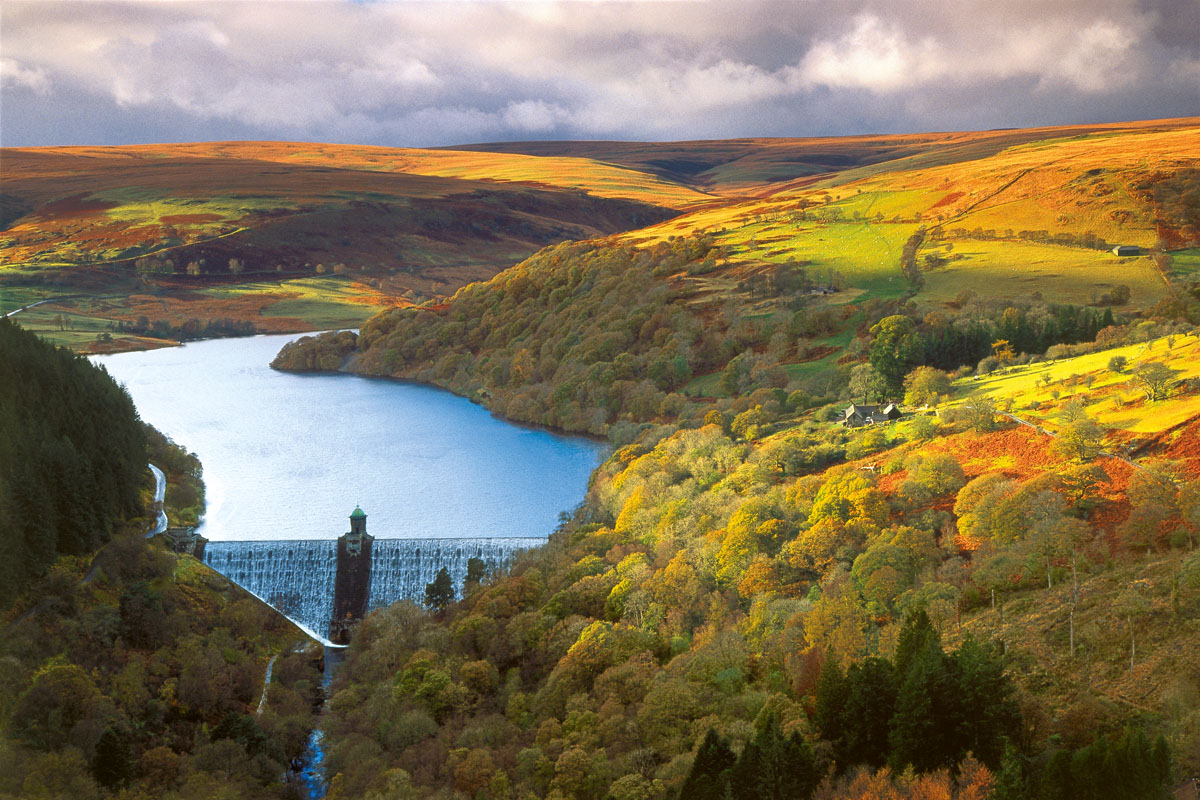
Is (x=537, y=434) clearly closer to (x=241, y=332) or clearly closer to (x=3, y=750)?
(x=3, y=750)

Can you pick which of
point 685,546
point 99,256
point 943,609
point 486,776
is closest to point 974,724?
point 943,609

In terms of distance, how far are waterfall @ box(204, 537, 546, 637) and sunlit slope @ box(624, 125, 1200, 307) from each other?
179ft

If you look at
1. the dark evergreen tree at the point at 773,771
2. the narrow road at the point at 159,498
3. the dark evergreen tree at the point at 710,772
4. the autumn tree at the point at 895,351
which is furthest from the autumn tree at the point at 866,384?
the narrow road at the point at 159,498

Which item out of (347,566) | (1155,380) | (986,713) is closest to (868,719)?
(986,713)

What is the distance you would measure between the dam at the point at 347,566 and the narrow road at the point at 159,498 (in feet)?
11.8

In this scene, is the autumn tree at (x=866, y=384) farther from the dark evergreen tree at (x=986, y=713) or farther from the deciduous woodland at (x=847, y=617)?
the dark evergreen tree at (x=986, y=713)

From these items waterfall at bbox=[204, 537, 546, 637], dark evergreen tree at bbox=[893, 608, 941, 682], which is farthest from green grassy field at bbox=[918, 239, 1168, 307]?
dark evergreen tree at bbox=[893, 608, 941, 682]

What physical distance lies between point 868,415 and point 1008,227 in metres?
58.0

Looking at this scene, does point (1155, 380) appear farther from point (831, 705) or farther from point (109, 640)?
point (109, 640)

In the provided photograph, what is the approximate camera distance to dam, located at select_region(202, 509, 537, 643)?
5712cm

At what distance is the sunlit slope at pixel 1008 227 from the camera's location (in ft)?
307

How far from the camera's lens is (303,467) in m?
83.4

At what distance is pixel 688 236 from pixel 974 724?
11099 centimetres

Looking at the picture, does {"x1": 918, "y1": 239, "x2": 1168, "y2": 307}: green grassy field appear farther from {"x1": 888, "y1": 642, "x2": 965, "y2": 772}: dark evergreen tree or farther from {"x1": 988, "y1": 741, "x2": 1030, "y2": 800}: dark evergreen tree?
{"x1": 988, "y1": 741, "x2": 1030, "y2": 800}: dark evergreen tree
